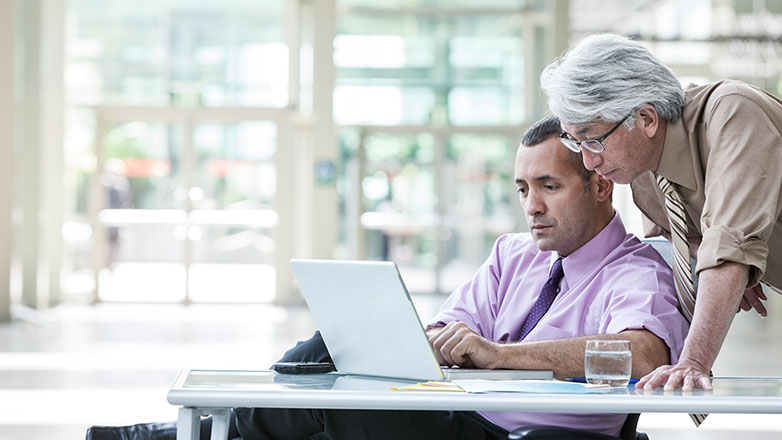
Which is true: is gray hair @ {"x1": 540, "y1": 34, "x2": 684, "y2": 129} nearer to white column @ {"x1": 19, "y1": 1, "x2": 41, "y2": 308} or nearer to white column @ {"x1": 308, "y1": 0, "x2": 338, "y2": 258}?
white column @ {"x1": 19, "y1": 1, "x2": 41, "y2": 308}

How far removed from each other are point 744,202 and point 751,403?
18.7 inches

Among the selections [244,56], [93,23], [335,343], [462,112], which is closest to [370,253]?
[462,112]

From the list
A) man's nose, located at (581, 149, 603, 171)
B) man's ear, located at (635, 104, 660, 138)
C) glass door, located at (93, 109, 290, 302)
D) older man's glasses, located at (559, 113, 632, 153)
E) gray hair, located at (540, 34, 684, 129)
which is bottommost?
glass door, located at (93, 109, 290, 302)

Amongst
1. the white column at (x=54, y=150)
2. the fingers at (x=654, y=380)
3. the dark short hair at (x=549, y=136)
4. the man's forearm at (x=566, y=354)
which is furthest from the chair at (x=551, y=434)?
the white column at (x=54, y=150)

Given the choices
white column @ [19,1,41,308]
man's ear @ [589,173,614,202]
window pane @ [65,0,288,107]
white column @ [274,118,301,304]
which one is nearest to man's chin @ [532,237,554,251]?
man's ear @ [589,173,614,202]

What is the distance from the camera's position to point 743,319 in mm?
11953

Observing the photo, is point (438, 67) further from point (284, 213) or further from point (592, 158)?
point (592, 158)

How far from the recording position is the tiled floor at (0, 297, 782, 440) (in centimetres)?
502

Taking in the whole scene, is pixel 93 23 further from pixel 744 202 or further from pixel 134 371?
pixel 744 202

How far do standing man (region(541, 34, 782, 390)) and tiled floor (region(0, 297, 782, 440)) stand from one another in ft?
3.38

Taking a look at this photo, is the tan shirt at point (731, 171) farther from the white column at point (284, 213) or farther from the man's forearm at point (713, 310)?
the white column at point (284, 213)

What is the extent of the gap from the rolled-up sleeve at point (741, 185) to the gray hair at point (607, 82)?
0.14m

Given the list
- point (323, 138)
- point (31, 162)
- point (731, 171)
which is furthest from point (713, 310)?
point (323, 138)

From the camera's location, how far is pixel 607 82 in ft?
6.40
